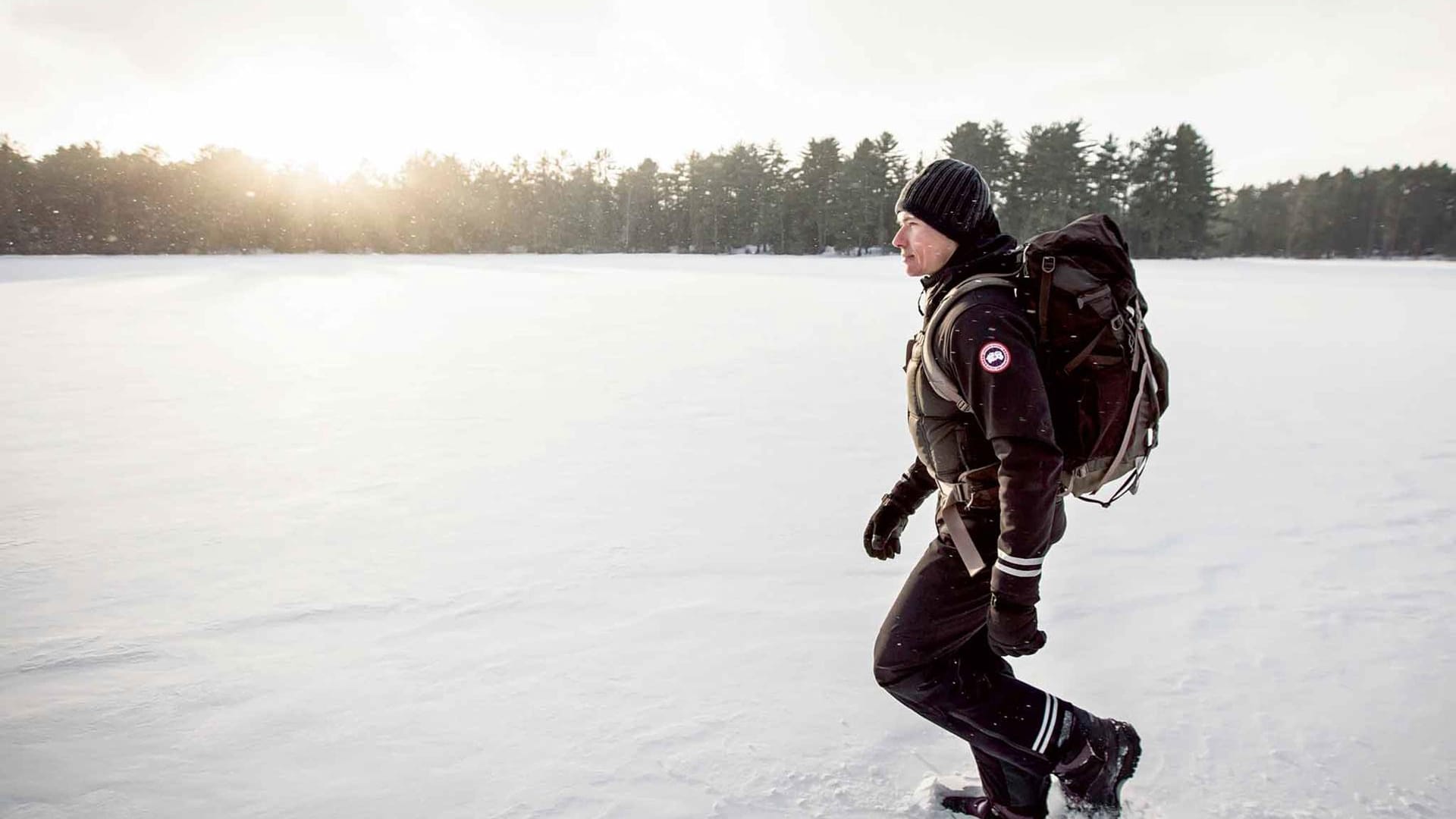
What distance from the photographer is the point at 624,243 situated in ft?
190

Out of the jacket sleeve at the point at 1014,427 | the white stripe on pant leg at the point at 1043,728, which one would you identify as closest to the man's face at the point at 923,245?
the jacket sleeve at the point at 1014,427

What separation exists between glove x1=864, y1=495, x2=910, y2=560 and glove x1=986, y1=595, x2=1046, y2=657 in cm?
59

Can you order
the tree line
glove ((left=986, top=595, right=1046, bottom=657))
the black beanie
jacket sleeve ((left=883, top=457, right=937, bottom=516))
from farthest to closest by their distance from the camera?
the tree line < jacket sleeve ((left=883, top=457, right=937, bottom=516)) < the black beanie < glove ((left=986, top=595, right=1046, bottom=657))

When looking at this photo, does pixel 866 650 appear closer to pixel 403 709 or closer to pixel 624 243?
pixel 403 709

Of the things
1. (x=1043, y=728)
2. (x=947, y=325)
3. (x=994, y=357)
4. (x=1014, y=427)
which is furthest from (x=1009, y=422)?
(x=1043, y=728)

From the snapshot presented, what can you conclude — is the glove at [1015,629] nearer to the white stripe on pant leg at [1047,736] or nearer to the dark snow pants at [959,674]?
the dark snow pants at [959,674]

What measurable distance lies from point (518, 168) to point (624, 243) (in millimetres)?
9635

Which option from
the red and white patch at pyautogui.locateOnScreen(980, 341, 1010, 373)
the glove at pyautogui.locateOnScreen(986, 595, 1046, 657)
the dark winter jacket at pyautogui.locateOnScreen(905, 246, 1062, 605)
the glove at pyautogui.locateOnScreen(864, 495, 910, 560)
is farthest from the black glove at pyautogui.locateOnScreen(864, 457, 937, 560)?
the red and white patch at pyautogui.locateOnScreen(980, 341, 1010, 373)

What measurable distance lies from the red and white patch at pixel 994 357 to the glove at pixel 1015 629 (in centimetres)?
58

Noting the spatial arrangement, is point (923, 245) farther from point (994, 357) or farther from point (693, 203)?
point (693, 203)

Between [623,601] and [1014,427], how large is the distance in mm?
2449

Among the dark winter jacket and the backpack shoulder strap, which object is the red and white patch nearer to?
the dark winter jacket

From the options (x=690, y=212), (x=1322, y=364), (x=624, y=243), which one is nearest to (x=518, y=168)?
(x=624, y=243)

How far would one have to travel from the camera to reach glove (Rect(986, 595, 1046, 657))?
179cm
